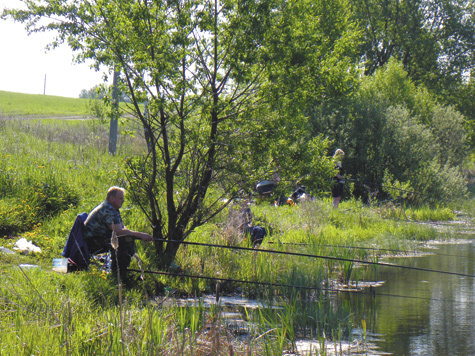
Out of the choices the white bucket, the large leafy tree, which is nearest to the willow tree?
the white bucket

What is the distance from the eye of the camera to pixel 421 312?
7.70m

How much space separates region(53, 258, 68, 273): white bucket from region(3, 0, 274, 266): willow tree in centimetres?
141

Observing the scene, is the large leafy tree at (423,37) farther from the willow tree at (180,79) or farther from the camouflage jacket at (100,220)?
the camouflage jacket at (100,220)

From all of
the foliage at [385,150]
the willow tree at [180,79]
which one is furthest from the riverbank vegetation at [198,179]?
the foliage at [385,150]

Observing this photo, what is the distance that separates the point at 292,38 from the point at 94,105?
21.8m

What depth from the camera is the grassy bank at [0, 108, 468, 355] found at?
4.72 metres

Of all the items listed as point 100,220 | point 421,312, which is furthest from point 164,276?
point 421,312

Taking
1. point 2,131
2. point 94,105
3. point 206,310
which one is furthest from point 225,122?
point 94,105

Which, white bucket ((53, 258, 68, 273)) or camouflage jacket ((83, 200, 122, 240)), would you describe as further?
camouflage jacket ((83, 200, 122, 240))

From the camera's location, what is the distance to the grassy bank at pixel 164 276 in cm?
472

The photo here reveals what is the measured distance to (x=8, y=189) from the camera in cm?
1088

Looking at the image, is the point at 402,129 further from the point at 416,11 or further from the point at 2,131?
the point at 416,11

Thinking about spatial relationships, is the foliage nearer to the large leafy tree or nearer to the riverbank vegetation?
the riverbank vegetation

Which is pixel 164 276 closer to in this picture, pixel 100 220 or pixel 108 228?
pixel 108 228
